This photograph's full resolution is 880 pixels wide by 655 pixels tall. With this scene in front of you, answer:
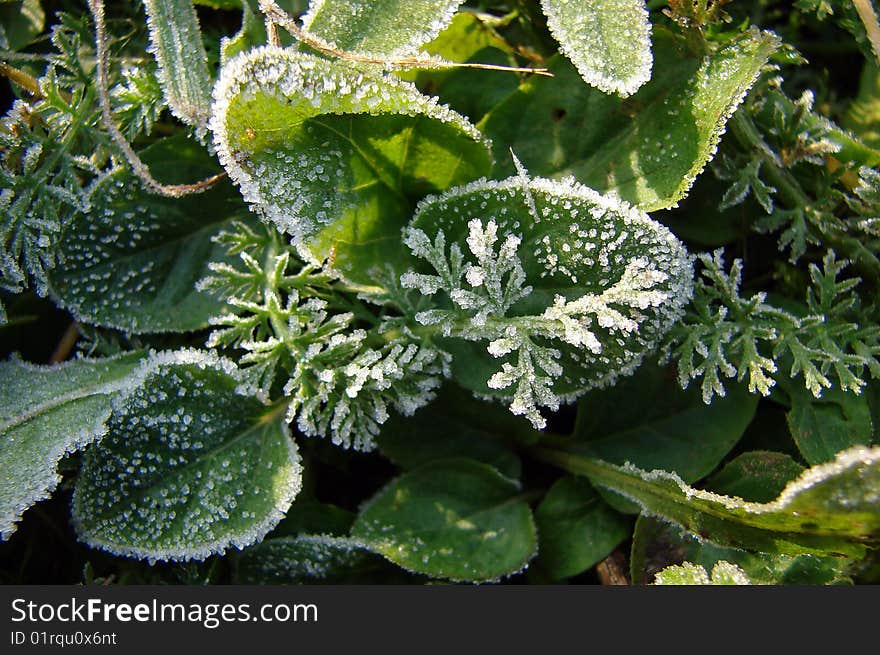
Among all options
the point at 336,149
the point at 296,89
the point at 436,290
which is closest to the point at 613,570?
the point at 436,290

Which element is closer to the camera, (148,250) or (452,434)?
(148,250)

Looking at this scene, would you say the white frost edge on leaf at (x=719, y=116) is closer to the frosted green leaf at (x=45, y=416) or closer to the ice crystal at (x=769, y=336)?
the ice crystal at (x=769, y=336)

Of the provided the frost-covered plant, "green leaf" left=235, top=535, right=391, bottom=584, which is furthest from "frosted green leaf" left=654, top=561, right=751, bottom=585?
"green leaf" left=235, top=535, right=391, bottom=584

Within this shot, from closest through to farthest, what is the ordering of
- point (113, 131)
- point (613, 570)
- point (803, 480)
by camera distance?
point (803, 480)
point (113, 131)
point (613, 570)

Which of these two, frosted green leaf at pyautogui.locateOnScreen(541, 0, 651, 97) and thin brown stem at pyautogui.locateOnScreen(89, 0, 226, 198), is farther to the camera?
thin brown stem at pyautogui.locateOnScreen(89, 0, 226, 198)

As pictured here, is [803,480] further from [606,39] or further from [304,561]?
[304,561]

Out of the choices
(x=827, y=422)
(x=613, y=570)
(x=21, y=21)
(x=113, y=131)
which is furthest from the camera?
(x=21, y=21)

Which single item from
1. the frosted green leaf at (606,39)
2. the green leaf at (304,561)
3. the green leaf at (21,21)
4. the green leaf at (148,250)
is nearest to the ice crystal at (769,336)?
the frosted green leaf at (606,39)

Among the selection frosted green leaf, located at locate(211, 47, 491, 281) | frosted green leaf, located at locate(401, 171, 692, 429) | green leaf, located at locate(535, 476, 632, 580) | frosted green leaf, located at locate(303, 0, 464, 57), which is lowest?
green leaf, located at locate(535, 476, 632, 580)

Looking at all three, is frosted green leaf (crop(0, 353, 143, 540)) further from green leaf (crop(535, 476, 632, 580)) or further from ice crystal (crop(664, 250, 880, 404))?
ice crystal (crop(664, 250, 880, 404))
